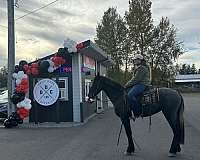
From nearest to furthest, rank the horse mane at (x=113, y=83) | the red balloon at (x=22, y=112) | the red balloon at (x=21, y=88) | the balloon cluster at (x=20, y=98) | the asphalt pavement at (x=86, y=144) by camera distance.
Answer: the asphalt pavement at (x=86, y=144)
the horse mane at (x=113, y=83)
the balloon cluster at (x=20, y=98)
the red balloon at (x=22, y=112)
the red balloon at (x=21, y=88)

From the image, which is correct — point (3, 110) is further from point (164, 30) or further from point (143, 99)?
point (164, 30)

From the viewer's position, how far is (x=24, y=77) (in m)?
18.7

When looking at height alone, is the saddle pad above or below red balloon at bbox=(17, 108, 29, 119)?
above

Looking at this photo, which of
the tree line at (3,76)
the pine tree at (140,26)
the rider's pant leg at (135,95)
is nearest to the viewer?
the rider's pant leg at (135,95)

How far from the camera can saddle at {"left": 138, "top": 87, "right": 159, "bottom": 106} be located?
1020 centimetres

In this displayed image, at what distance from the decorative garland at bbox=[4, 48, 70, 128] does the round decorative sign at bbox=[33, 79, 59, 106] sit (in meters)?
0.47

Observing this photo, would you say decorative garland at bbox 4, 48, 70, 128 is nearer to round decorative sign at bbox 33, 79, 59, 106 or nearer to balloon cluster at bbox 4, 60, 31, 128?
balloon cluster at bbox 4, 60, 31, 128

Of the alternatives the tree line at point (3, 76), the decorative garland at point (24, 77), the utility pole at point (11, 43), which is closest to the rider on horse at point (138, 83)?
the decorative garland at point (24, 77)

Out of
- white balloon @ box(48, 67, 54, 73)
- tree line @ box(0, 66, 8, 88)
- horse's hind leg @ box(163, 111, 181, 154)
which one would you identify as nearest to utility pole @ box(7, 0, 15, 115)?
white balloon @ box(48, 67, 54, 73)

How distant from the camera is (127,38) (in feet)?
179

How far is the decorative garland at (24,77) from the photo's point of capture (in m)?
18.2

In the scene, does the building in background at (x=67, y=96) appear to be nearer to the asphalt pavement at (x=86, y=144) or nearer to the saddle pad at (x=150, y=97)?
the asphalt pavement at (x=86, y=144)

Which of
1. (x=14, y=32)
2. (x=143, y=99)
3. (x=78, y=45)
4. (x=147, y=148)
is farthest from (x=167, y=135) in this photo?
(x=14, y=32)

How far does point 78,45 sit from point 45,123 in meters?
3.96
